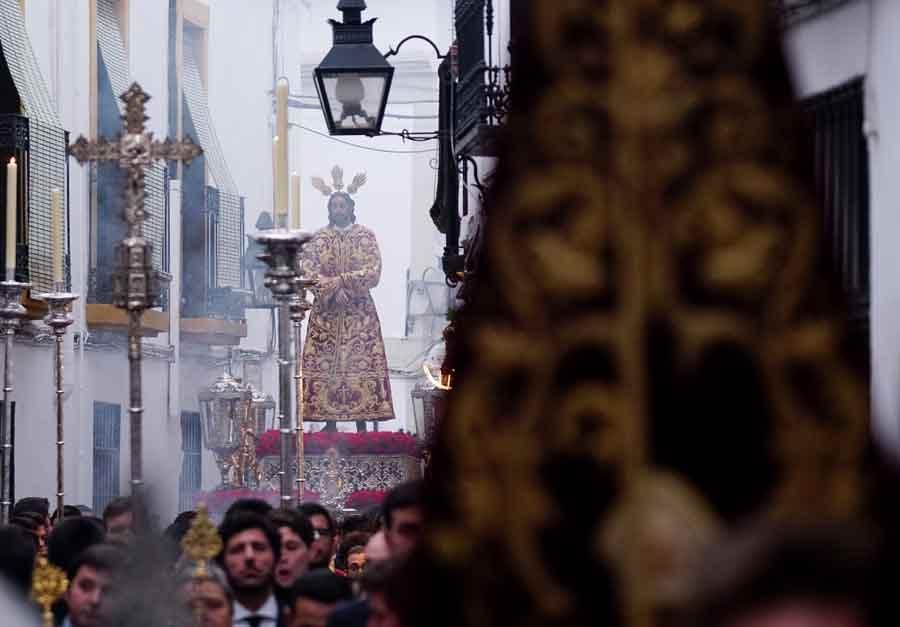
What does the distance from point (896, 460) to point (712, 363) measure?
22cm

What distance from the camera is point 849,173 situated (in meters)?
7.73

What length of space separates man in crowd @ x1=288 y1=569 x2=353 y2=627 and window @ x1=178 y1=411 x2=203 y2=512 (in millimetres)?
18604

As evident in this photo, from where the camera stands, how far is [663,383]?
101 inches

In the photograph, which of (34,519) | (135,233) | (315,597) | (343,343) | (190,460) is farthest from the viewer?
(190,460)

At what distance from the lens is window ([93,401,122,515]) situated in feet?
80.6

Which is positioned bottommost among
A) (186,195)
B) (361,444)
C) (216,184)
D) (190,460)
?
(190,460)

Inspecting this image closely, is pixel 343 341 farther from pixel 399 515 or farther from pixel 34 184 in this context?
pixel 399 515

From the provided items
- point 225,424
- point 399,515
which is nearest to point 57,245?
point 399,515

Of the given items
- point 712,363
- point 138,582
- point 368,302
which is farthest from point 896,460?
point 368,302

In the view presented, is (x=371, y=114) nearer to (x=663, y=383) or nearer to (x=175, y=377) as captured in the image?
(x=663, y=383)

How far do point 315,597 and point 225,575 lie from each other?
0.92 m

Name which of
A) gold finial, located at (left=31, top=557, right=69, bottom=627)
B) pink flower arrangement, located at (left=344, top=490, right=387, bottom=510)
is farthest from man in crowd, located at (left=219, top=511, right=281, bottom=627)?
pink flower arrangement, located at (left=344, top=490, right=387, bottom=510)

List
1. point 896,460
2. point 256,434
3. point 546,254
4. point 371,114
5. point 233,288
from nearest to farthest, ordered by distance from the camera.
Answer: point 896,460 → point 546,254 → point 371,114 → point 256,434 → point 233,288

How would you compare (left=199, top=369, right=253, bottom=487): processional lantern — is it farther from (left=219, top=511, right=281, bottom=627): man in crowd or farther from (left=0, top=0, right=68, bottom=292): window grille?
(left=219, top=511, right=281, bottom=627): man in crowd
